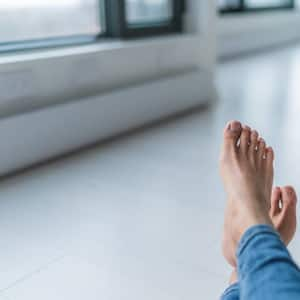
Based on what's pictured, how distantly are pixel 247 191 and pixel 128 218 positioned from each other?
0.82 m

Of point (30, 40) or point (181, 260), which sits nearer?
point (181, 260)

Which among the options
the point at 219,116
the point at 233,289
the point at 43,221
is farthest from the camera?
the point at 219,116

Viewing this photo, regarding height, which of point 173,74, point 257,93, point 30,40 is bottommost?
point 257,93

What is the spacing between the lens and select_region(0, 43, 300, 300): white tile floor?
147 cm

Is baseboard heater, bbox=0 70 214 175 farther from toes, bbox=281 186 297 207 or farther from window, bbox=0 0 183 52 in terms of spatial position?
toes, bbox=281 186 297 207

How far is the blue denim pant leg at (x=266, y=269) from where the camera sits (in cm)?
78

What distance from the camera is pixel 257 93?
405 centimetres

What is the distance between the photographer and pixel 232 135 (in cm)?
140

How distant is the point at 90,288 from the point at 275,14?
6326mm

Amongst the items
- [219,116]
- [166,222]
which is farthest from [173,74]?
[166,222]

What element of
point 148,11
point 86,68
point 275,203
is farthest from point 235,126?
point 148,11

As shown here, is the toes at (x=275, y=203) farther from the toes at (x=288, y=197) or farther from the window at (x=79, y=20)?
the window at (x=79, y=20)

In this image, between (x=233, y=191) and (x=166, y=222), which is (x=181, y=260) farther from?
(x=233, y=191)

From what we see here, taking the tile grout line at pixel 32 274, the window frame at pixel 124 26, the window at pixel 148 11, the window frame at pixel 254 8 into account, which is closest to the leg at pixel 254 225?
the tile grout line at pixel 32 274
